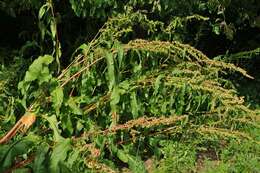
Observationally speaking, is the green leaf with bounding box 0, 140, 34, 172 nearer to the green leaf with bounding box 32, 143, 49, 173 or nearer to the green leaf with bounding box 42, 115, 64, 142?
the green leaf with bounding box 32, 143, 49, 173

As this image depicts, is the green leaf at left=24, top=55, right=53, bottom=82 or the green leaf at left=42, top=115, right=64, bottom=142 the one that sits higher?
the green leaf at left=24, top=55, right=53, bottom=82

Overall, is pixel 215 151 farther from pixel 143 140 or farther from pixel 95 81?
pixel 95 81

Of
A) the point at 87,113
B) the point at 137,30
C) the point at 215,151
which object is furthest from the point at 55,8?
the point at 215,151

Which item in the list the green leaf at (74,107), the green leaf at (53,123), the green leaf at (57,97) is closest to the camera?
the green leaf at (53,123)

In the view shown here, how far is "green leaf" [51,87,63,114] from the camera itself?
Result: 4.21 metres

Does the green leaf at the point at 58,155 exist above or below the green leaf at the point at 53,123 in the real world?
above

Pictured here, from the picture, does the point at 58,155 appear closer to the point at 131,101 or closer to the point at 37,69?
the point at 37,69

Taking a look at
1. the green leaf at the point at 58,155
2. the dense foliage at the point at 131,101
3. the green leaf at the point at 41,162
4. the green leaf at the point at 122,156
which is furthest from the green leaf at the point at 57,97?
the green leaf at the point at 41,162

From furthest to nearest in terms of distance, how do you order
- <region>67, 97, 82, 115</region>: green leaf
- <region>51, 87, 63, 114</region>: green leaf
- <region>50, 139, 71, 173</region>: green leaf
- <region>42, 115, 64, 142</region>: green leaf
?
<region>67, 97, 82, 115</region>: green leaf < <region>51, 87, 63, 114</region>: green leaf < <region>42, 115, 64, 142</region>: green leaf < <region>50, 139, 71, 173</region>: green leaf

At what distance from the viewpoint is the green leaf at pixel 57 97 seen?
4209 mm

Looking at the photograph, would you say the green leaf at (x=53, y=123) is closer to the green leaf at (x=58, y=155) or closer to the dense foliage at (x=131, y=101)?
the dense foliage at (x=131, y=101)

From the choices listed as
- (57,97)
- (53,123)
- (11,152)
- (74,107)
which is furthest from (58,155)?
(74,107)

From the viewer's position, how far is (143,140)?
496 cm

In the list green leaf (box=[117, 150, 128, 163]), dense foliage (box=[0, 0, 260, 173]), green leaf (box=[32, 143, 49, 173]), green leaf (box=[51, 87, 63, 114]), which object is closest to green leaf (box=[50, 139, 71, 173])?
green leaf (box=[32, 143, 49, 173])
